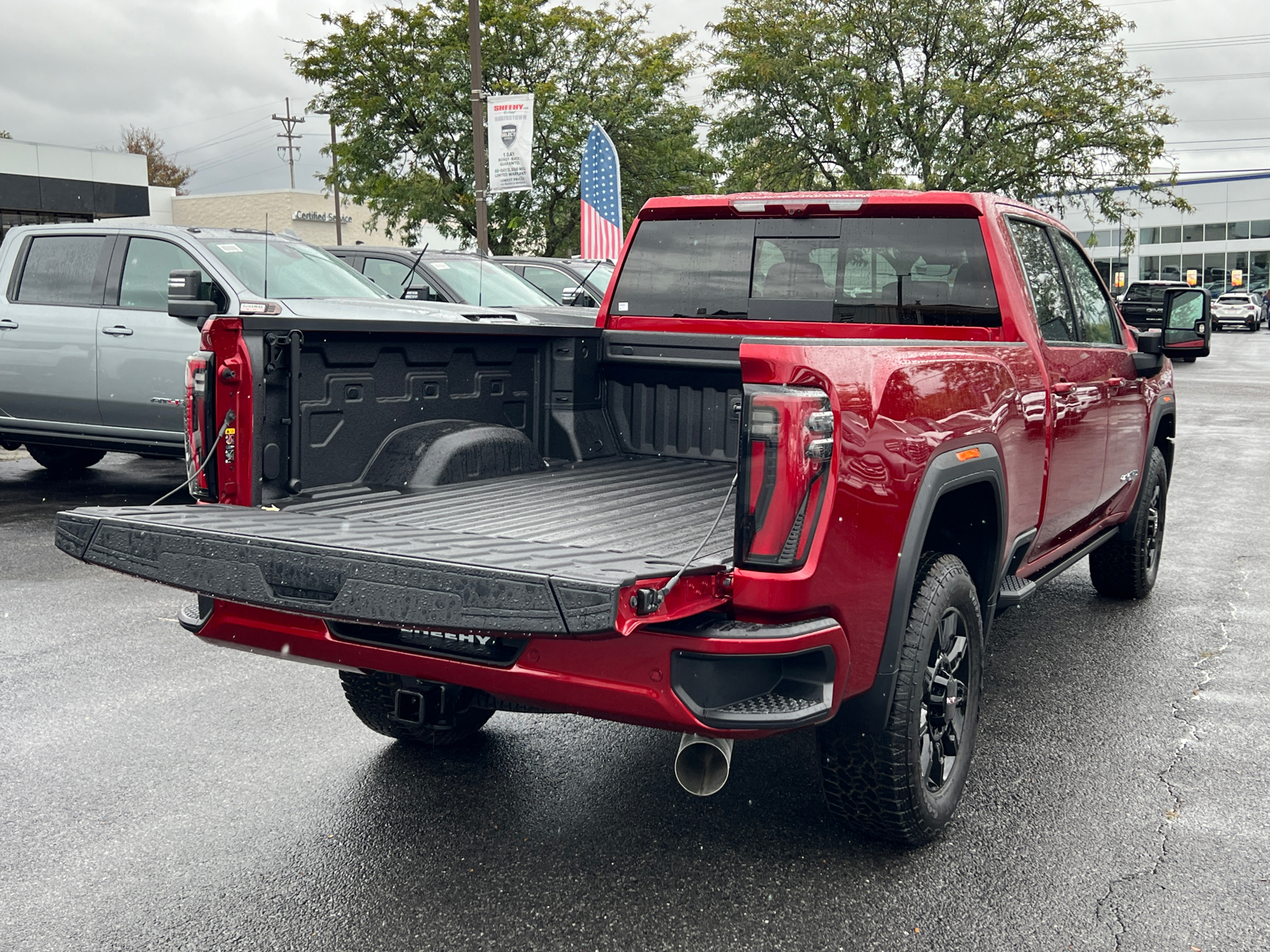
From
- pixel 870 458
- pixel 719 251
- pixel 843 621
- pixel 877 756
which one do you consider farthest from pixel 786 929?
pixel 719 251

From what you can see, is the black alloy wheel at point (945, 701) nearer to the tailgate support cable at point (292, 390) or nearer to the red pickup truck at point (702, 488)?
the red pickup truck at point (702, 488)

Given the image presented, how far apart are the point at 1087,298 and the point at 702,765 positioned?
3.33 metres

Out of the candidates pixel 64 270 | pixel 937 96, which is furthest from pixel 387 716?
pixel 937 96

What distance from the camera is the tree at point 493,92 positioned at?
24547 mm

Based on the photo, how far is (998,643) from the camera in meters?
5.67

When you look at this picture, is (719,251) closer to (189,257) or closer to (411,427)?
(411,427)

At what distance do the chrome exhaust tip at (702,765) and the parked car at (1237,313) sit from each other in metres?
55.0

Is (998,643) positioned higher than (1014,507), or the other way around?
(1014,507)

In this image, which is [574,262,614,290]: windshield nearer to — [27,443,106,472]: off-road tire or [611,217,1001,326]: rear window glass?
[27,443,106,472]: off-road tire

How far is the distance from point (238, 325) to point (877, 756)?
212 centimetres

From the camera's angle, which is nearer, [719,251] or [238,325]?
[238,325]

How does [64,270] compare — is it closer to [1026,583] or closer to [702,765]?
[1026,583]

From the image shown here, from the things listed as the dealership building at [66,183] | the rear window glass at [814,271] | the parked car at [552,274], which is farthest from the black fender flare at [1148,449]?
the dealership building at [66,183]

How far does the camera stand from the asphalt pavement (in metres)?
3.03
